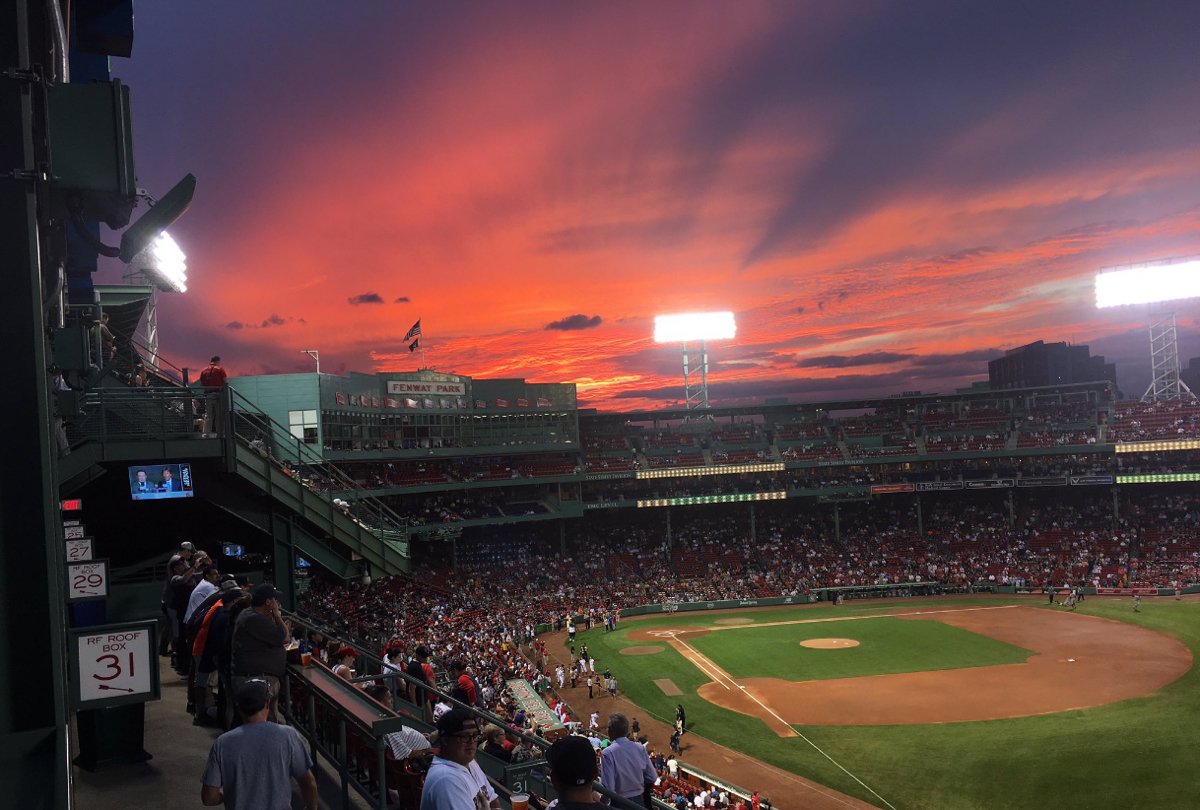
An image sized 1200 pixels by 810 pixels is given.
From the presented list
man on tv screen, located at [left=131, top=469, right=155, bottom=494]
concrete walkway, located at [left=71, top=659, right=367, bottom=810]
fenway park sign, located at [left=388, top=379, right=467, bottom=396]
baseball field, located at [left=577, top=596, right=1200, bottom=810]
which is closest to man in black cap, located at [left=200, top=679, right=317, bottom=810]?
concrete walkway, located at [left=71, top=659, right=367, bottom=810]

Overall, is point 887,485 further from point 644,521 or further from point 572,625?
point 572,625

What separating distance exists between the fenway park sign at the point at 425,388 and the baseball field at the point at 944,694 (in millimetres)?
18330

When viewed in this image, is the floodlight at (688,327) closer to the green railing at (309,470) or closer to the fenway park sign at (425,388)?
the fenway park sign at (425,388)

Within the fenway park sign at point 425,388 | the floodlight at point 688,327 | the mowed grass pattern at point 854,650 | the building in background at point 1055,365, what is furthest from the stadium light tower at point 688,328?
the building in background at point 1055,365

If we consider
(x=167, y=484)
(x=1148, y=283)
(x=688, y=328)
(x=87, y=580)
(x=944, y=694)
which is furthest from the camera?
(x=688, y=328)

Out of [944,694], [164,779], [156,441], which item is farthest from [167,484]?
[944,694]

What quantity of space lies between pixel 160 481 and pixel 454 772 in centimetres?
1294

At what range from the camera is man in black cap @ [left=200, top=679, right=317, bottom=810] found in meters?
4.66

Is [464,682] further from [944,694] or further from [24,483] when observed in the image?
[944,694]

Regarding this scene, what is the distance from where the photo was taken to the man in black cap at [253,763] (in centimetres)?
466

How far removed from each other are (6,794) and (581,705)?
26878 millimetres

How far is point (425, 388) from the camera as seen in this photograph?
51.1m

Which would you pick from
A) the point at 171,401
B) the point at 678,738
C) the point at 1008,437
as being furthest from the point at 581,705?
the point at 1008,437

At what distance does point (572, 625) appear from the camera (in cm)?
4203
